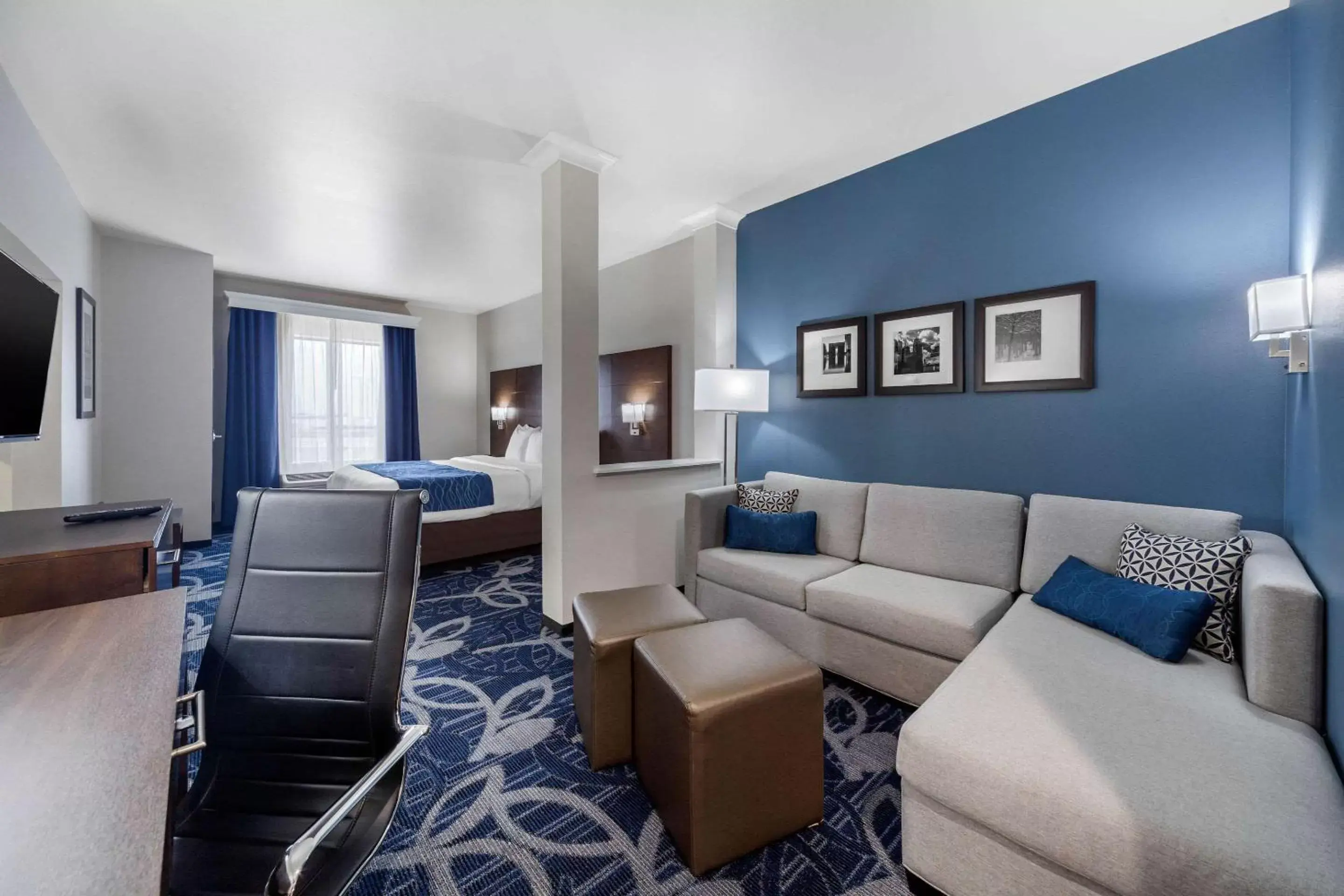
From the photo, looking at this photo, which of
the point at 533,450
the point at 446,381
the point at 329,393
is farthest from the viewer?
the point at 446,381

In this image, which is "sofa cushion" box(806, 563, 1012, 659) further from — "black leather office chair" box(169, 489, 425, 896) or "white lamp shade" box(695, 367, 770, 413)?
"black leather office chair" box(169, 489, 425, 896)

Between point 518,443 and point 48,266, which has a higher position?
point 48,266

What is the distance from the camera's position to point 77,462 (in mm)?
3539

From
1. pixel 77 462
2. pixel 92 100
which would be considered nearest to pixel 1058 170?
pixel 92 100

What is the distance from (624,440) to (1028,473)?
307 centimetres

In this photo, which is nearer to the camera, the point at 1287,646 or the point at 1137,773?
the point at 1137,773

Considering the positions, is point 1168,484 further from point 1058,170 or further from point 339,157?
point 339,157

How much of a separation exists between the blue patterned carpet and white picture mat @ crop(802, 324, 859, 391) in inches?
68.1

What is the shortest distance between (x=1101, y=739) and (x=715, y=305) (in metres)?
3.16

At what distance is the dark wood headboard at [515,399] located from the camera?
6.15 meters

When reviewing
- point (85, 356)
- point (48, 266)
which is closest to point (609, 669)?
point (48, 266)

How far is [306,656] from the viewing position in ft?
4.06

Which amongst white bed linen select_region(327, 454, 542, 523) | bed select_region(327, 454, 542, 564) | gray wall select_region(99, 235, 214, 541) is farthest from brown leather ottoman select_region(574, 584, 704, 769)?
gray wall select_region(99, 235, 214, 541)

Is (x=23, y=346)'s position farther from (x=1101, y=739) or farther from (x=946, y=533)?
(x=946, y=533)
